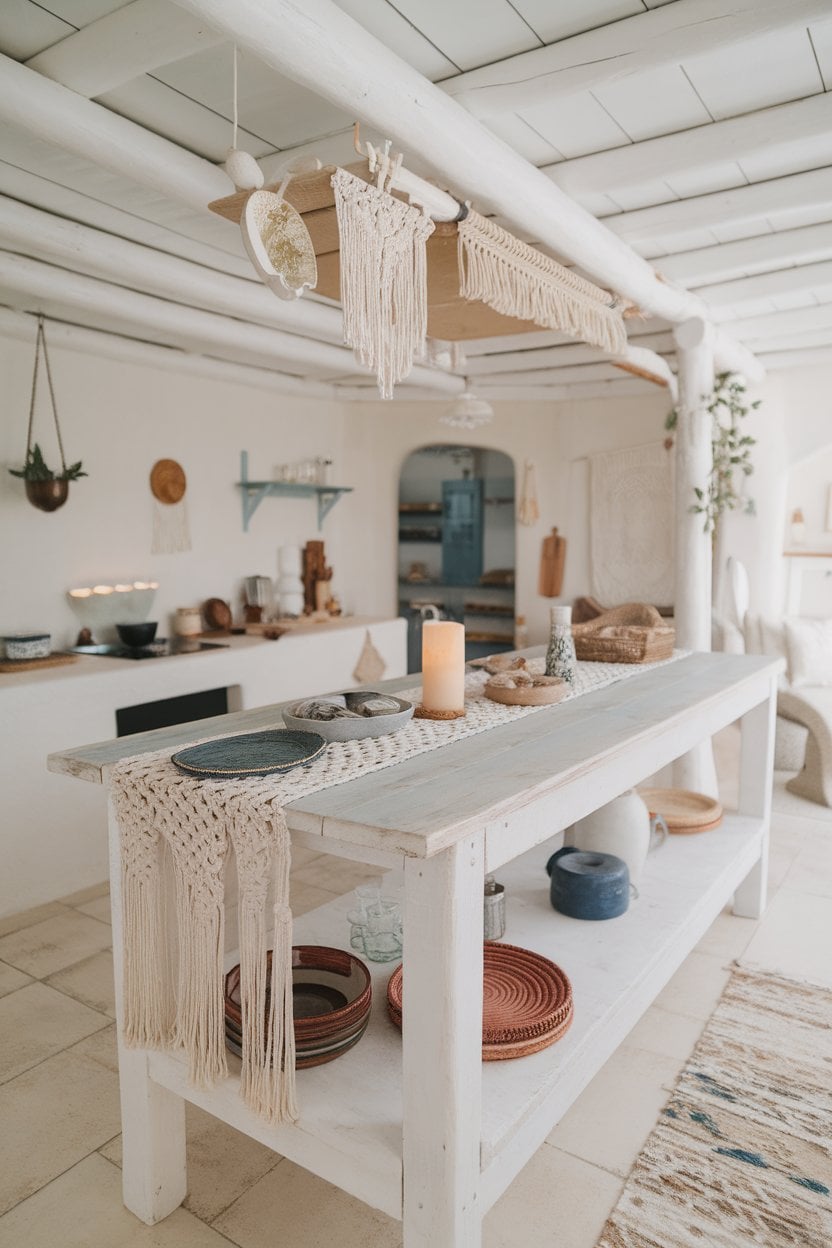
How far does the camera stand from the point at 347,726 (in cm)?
197

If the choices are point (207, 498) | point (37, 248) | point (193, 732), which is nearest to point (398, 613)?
point (207, 498)

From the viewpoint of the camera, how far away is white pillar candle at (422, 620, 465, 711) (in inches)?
85.7

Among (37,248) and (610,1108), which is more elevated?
(37,248)

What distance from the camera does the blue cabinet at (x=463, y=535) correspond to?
7609mm

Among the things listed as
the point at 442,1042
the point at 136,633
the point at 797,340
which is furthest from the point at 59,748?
the point at 797,340

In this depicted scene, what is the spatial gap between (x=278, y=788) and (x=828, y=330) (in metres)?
5.12

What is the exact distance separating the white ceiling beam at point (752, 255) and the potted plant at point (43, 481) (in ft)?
10.0

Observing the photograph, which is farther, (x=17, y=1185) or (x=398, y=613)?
(x=398, y=613)

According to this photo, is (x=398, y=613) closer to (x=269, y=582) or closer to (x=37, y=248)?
(x=269, y=582)

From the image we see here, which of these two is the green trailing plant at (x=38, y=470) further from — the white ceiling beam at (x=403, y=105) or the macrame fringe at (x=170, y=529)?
the white ceiling beam at (x=403, y=105)

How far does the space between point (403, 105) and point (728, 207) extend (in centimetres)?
169

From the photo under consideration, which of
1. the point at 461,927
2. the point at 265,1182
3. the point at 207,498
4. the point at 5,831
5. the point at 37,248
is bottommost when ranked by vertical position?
the point at 265,1182

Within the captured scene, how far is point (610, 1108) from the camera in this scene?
7.23 ft

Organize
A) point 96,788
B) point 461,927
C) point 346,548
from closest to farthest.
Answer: point 461,927, point 96,788, point 346,548
